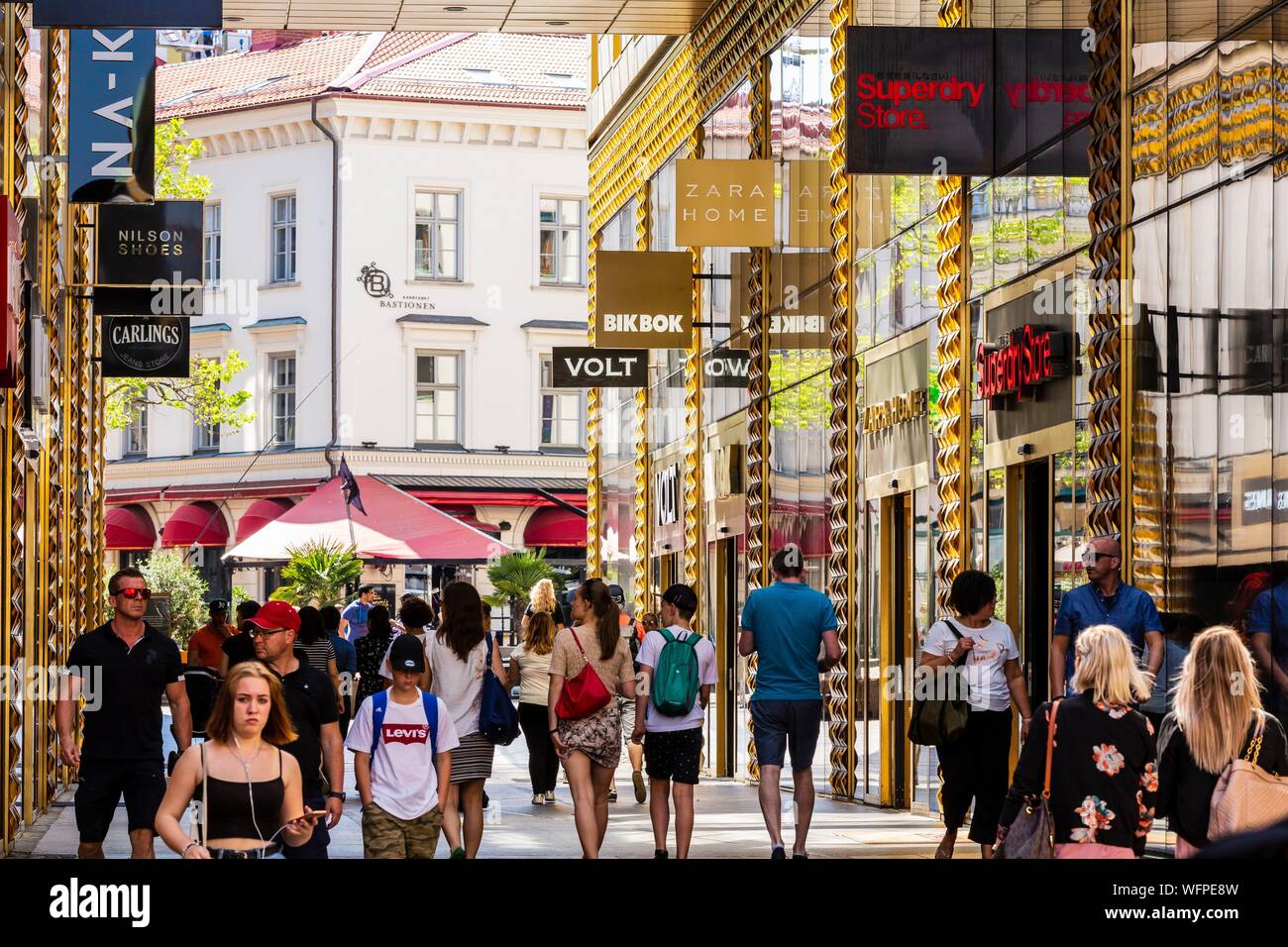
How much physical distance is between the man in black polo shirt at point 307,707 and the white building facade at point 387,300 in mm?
40253

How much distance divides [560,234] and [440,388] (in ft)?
15.9

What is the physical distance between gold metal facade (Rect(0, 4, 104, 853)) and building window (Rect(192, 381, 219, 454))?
84.0ft

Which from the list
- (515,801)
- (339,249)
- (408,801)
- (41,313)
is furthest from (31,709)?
(339,249)

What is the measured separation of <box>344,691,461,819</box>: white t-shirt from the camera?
10.1m

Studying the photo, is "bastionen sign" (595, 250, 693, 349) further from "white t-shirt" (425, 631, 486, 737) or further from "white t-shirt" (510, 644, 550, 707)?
"white t-shirt" (425, 631, 486, 737)

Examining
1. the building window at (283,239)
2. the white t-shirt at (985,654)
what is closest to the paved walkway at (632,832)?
the white t-shirt at (985,654)

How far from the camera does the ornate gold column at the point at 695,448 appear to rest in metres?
25.7

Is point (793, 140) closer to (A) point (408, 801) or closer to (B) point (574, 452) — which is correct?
(A) point (408, 801)

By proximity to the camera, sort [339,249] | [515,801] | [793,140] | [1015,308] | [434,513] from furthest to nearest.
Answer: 1. [339,249]
2. [434,513]
3. [793,140]
4. [515,801]
5. [1015,308]

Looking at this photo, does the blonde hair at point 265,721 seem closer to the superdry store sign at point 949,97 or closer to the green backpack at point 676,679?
the green backpack at point 676,679

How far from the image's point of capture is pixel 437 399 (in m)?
53.2

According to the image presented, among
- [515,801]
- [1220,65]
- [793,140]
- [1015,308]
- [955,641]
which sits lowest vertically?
[515,801]

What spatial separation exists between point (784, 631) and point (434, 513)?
69.0 feet

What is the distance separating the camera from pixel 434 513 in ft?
111
